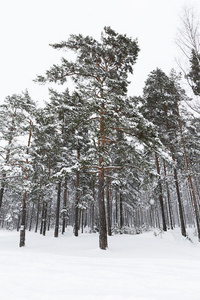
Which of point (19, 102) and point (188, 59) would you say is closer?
point (188, 59)

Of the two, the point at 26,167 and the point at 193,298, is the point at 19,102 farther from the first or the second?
the point at 193,298

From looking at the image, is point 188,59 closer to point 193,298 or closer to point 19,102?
point 193,298

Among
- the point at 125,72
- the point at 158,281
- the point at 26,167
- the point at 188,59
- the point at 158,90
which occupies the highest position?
the point at 158,90

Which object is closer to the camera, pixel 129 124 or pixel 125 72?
pixel 129 124

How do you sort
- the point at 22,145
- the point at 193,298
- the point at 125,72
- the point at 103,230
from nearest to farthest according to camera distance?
1. the point at 193,298
2. the point at 103,230
3. the point at 125,72
4. the point at 22,145

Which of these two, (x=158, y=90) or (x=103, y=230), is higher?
(x=158, y=90)

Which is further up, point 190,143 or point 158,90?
point 158,90

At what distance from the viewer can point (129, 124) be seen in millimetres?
8930

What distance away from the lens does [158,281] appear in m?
3.93

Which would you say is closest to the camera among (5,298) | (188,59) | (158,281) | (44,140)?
(5,298)

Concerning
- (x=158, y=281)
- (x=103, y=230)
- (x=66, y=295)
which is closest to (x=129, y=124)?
(x=103, y=230)

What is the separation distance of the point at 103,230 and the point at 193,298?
6617 millimetres

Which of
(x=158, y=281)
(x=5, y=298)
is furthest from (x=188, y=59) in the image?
(x=5, y=298)

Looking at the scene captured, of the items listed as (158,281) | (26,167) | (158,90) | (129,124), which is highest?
(158,90)
